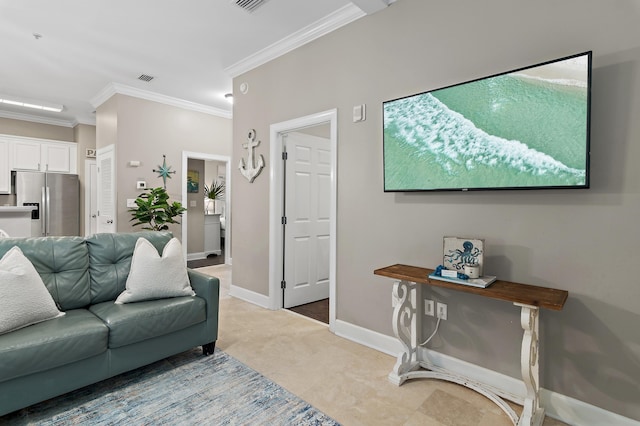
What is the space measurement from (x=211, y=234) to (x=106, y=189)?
2468 mm

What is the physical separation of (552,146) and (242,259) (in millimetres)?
3319

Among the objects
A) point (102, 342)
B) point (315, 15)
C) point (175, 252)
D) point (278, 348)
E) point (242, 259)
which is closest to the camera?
point (102, 342)

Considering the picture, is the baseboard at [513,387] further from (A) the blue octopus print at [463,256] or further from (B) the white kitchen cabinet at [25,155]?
(B) the white kitchen cabinet at [25,155]

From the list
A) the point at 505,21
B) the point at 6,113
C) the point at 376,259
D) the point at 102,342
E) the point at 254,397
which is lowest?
the point at 254,397

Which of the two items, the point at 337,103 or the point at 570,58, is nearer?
the point at 570,58

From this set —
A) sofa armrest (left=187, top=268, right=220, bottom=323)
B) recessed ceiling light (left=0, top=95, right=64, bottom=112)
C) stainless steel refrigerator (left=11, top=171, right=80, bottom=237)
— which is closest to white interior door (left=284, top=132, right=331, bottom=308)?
sofa armrest (left=187, top=268, right=220, bottom=323)

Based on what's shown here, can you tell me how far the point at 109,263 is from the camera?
8.40 ft

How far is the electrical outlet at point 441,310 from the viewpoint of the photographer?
238 cm

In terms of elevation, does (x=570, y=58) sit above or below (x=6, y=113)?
below

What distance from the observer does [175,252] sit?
2.60m

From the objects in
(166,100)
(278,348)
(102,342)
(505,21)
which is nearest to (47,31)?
(166,100)

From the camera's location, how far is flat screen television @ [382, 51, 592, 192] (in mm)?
1761

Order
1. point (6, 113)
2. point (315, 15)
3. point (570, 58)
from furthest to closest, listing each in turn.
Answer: point (6, 113)
point (315, 15)
point (570, 58)

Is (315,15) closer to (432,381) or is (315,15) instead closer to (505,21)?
(505,21)
